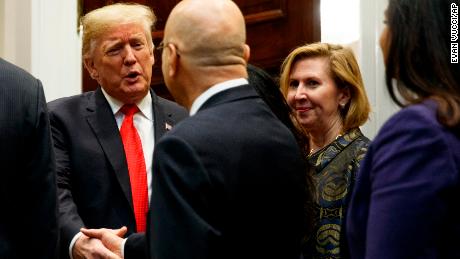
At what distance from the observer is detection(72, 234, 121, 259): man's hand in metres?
2.23

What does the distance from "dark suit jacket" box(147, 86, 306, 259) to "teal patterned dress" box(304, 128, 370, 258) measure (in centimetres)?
69

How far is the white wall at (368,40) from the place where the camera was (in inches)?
114

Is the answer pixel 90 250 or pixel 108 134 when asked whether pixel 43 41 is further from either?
pixel 90 250

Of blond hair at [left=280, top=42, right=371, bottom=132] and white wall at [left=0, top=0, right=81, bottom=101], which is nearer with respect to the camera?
blond hair at [left=280, top=42, right=371, bottom=132]

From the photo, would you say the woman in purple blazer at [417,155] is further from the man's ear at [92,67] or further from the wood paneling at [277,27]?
the wood paneling at [277,27]

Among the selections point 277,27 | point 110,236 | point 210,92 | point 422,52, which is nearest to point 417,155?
point 422,52

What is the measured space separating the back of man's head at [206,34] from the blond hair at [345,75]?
3.42 feet

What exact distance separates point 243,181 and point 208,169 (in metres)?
0.08

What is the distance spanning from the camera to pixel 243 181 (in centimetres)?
156

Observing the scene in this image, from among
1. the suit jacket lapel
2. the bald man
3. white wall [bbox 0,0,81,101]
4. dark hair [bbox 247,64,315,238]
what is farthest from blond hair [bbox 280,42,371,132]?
white wall [bbox 0,0,81,101]

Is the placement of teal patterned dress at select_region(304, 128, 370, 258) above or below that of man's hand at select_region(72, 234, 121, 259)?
above

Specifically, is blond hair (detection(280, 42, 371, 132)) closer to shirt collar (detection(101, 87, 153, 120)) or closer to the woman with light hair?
the woman with light hair

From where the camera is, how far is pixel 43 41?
3.76 m

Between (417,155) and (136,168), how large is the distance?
4.39ft
